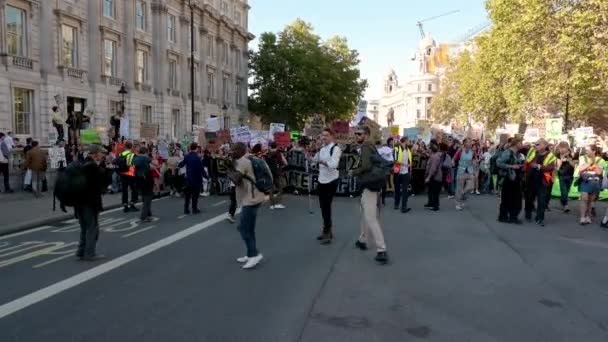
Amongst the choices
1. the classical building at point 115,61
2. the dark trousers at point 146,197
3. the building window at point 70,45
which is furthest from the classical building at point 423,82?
the dark trousers at point 146,197

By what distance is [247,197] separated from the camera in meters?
7.19

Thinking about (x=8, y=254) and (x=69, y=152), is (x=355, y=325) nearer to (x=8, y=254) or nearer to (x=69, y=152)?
(x=8, y=254)

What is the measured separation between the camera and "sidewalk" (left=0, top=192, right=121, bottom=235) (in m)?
10.8

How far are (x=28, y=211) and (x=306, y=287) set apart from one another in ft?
29.9

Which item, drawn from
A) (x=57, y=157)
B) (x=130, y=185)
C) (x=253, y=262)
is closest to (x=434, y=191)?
(x=253, y=262)

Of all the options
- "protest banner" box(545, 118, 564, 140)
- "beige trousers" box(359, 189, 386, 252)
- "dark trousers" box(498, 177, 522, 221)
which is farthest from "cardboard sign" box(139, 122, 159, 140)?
"protest banner" box(545, 118, 564, 140)

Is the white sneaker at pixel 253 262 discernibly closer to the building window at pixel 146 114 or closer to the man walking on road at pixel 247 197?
the man walking on road at pixel 247 197

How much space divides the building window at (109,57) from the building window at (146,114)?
4437 mm

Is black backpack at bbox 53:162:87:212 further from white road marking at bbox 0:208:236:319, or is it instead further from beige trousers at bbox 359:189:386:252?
beige trousers at bbox 359:189:386:252

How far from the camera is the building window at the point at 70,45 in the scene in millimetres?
27291

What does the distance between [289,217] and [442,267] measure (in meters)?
5.31

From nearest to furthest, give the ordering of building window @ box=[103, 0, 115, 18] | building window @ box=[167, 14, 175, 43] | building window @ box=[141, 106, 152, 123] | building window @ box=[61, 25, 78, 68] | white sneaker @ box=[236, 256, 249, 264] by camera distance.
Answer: white sneaker @ box=[236, 256, 249, 264] < building window @ box=[61, 25, 78, 68] < building window @ box=[103, 0, 115, 18] < building window @ box=[141, 106, 152, 123] < building window @ box=[167, 14, 175, 43]

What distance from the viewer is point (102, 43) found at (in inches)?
1201

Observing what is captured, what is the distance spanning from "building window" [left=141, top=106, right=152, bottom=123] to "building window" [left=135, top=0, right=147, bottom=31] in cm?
526
